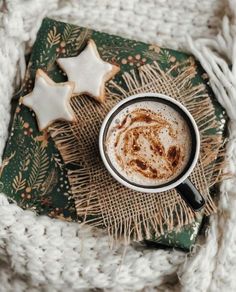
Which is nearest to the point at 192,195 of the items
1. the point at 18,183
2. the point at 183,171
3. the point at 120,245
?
the point at 183,171

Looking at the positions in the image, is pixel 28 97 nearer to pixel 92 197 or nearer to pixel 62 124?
pixel 62 124

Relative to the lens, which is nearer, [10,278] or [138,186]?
[138,186]

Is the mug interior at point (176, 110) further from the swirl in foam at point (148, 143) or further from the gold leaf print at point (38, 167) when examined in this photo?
the gold leaf print at point (38, 167)

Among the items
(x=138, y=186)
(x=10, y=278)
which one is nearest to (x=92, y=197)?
(x=138, y=186)

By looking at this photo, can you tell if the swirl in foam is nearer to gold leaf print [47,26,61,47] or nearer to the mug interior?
the mug interior

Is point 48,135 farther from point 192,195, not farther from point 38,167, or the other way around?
point 192,195

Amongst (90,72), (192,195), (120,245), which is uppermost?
(90,72)
